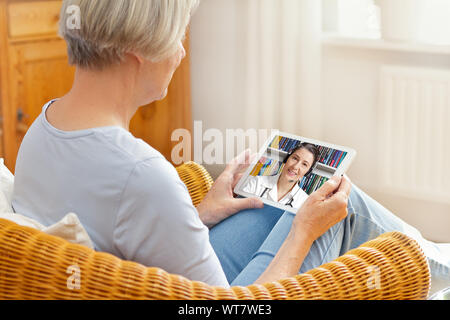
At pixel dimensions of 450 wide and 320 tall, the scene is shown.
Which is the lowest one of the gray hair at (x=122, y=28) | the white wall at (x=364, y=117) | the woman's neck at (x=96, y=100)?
the white wall at (x=364, y=117)

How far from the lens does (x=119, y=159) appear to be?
3.45 ft

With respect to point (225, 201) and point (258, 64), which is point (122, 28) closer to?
point (225, 201)

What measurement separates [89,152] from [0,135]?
65.6 inches

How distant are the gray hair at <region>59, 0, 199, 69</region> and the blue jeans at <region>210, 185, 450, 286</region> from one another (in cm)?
45

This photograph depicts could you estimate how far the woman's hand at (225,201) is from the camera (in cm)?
152

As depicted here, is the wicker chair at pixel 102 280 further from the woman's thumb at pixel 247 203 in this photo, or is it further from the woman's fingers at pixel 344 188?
the woman's thumb at pixel 247 203

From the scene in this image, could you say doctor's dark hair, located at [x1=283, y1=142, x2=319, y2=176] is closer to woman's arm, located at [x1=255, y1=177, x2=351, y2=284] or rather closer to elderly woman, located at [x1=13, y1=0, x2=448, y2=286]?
woman's arm, located at [x1=255, y1=177, x2=351, y2=284]

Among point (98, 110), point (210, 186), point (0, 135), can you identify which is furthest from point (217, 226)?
point (0, 135)

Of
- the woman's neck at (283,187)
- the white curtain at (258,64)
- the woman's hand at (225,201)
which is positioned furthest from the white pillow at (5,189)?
the white curtain at (258,64)

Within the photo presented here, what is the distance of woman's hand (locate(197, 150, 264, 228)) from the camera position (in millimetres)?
1521

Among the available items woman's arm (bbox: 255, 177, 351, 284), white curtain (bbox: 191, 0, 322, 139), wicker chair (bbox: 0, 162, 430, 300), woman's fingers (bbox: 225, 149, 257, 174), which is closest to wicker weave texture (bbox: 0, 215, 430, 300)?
wicker chair (bbox: 0, 162, 430, 300)

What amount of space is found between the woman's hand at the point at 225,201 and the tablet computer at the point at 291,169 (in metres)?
0.02

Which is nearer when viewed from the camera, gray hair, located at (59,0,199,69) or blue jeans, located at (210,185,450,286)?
gray hair, located at (59,0,199,69)
